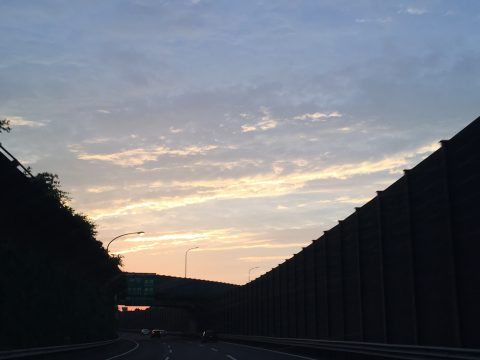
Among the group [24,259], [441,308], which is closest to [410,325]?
[441,308]

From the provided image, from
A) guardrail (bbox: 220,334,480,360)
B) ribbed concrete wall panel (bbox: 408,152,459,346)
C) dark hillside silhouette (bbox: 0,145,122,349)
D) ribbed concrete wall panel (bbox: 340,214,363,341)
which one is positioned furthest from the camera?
ribbed concrete wall panel (bbox: 340,214,363,341)

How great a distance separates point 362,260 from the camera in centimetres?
3139

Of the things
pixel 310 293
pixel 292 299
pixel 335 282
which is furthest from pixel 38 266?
pixel 292 299

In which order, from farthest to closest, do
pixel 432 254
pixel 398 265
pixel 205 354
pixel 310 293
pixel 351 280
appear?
pixel 310 293 < pixel 351 280 < pixel 205 354 < pixel 398 265 < pixel 432 254

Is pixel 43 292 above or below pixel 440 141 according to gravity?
below

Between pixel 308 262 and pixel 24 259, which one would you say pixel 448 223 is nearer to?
pixel 24 259

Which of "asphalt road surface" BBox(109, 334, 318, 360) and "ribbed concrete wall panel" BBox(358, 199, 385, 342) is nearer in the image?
"asphalt road surface" BBox(109, 334, 318, 360)

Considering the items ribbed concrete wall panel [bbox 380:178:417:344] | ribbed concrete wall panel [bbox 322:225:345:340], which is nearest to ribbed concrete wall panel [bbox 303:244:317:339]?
ribbed concrete wall panel [bbox 322:225:345:340]

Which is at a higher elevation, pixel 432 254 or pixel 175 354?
pixel 432 254

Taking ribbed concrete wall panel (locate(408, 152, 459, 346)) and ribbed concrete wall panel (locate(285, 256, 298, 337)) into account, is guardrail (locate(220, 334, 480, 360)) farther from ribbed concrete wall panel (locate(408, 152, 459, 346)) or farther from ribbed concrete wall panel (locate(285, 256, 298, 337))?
ribbed concrete wall panel (locate(285, 256, 298, 337))

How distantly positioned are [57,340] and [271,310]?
91.0 ft

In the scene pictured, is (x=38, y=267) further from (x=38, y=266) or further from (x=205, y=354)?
(x=205, y=354)

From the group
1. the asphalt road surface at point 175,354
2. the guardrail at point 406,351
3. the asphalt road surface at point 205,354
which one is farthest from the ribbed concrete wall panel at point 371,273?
the asphalt road surface at point 205,354

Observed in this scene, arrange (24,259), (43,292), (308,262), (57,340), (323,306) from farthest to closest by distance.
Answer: (308,262)
(323,306)
(57,340)
(43,292)
(24,259)
